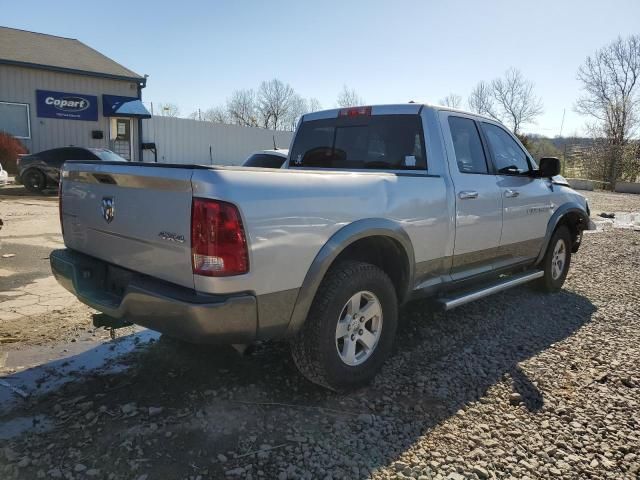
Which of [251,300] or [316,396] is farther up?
[251,300]

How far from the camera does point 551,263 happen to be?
18.3 ft

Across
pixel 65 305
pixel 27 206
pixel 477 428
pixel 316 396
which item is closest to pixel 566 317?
pixel 477 428

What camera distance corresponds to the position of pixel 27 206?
1159cm

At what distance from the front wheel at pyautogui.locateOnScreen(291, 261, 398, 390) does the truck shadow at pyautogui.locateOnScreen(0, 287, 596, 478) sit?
179 millimetres

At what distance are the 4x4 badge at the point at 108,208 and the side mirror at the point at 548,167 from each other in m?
3.94

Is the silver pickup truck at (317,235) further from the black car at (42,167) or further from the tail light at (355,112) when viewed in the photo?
the black car at (42,167)

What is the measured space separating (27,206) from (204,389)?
10.6 metres

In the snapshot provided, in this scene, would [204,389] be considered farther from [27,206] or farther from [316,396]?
[27,206]

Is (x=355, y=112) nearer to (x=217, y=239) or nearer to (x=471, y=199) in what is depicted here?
(x=471, y=199)

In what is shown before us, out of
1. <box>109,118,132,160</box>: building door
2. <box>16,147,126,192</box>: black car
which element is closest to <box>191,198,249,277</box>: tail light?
<box>16,147,126,192</box>: black car

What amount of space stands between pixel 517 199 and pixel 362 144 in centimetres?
161

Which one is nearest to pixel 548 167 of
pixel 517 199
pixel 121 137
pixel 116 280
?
pixel 517 199

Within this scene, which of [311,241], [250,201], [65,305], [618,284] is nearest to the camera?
[250,201]

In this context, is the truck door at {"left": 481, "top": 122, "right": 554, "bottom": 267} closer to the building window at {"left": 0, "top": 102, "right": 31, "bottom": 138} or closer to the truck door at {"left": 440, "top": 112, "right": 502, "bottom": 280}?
the truck door at {"left": 440, "top": 112, "right": 502, "bottom": 280}
